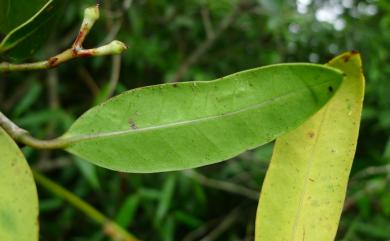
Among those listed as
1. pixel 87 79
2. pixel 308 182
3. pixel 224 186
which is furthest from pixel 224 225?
pixel 308 182

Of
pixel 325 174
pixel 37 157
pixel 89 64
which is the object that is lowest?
pixel 37 157

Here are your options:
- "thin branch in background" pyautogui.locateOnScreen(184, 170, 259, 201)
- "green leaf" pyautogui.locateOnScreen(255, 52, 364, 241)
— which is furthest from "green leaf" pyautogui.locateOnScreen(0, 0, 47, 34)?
"thin branch in background" pyautogui.locateOnScreen(184, 170, 259, 201)

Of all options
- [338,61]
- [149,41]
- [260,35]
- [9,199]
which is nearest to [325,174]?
[338,61]

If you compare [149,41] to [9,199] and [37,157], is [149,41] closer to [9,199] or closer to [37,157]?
[37,157]

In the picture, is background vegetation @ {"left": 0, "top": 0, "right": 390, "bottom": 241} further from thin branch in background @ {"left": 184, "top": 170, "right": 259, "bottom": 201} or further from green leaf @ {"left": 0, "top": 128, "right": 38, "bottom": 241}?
green leaf @ {"left": 0, "top": 128, "right": 38, "bottom": 241}

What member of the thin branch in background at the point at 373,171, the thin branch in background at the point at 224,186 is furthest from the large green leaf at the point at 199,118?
the thin branch in background at the point at 224,186
